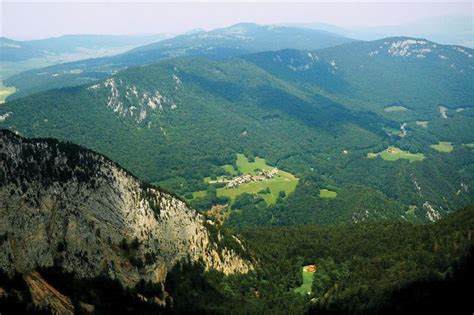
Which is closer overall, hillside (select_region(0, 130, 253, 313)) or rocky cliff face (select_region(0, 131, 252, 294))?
hillside (select_region(0, 130, 253, 313))

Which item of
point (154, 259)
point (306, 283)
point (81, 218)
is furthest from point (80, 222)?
point (306, 283)

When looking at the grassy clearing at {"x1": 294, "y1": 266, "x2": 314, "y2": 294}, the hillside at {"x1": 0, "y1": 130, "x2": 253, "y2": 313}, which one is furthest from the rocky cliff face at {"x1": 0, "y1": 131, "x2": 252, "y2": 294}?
the grassy clearing at {"x1": 294, "y1": 266, "x2": 314, "y2": 294}

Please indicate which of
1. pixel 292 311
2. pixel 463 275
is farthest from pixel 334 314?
pixel 463 275

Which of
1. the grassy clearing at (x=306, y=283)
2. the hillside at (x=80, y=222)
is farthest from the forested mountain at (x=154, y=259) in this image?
the grassy clearing at (x=306, y=283)

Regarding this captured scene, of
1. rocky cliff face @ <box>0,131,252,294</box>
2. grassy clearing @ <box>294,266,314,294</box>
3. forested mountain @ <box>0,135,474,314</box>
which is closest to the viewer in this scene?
forested mountain @ <box>0,135,474,314</box>

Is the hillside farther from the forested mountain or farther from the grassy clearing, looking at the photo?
the grassy clearing

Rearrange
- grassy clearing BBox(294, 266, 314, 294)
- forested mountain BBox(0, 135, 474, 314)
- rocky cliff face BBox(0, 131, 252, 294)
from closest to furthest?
1. forested mountain BBox(0, 135, 474, 314)
2. rocky cliff face BBox(0, 131, 252, 294)
3. grassy clearing BBox(294, 266, 314, 294)
